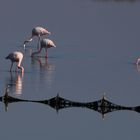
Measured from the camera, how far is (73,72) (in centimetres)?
1870

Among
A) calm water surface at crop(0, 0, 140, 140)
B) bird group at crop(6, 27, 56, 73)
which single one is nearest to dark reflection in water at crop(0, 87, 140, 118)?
calm water surface at crop(0, 0, 140, 140)

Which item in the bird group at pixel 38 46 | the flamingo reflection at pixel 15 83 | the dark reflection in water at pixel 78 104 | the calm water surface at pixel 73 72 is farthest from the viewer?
the bird group at pixel 38 46

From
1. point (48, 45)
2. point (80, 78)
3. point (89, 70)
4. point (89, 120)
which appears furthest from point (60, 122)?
point (48, 45)

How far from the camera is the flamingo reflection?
52.4ft

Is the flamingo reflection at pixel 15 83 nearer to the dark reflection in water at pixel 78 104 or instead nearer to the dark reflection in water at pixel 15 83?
the dark reflection in water at pixel 15 83

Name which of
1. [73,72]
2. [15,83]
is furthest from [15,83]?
[73,72]

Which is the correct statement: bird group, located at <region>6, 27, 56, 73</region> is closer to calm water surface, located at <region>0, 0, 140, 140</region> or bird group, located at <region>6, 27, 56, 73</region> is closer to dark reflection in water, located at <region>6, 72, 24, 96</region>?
calm water surface, located at <region>0, 0, 140, 140</region>

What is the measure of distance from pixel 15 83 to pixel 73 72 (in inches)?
83.8

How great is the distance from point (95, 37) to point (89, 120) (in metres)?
11.7

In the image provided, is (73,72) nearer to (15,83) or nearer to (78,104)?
(15,83)

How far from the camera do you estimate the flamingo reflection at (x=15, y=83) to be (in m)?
16.0

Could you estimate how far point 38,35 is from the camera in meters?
24.3

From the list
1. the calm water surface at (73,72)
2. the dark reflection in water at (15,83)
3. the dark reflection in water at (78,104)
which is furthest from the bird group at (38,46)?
the dark reflection in water at (78,104)

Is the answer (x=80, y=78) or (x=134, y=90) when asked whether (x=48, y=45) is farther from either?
(x=134, y=90)
